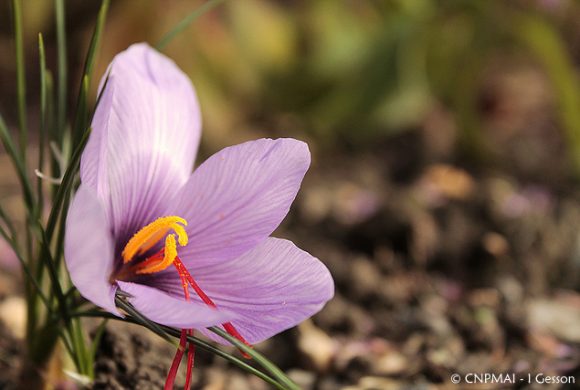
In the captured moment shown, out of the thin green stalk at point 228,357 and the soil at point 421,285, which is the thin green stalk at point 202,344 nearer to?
the thin green stalk at point 228,357

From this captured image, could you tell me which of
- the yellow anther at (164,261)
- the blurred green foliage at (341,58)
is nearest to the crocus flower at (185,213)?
the yellow anther at (164,261)

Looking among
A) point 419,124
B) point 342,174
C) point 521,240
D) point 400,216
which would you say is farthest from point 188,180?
point 419,124

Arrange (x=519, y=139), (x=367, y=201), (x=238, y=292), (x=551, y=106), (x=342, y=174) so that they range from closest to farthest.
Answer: (x=238, y=292) < (x=367, y=201) < (x=342, y=174) < (x=519, y=139) < (x=551, y=106)

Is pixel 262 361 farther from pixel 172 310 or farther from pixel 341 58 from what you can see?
pixel 341 58

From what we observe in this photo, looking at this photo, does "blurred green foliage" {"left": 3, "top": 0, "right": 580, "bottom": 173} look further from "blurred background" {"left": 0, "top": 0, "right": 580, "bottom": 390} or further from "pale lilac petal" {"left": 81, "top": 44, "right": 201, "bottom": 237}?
"pale lilac petal" {"left": 81, "top": 44, "right": 201, "bottom": 237}

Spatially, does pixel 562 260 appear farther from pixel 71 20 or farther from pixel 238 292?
pixel 71 20

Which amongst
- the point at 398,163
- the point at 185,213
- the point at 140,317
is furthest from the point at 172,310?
the point at 398,163

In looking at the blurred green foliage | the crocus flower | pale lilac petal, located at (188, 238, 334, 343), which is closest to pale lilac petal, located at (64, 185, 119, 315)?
the crocus flower
